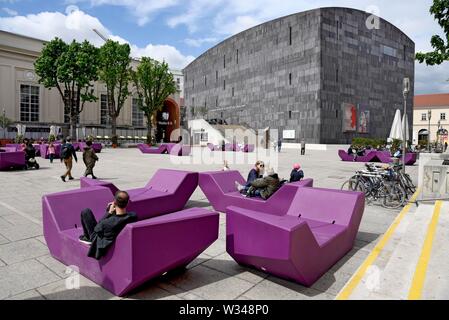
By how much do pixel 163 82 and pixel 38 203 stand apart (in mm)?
36273

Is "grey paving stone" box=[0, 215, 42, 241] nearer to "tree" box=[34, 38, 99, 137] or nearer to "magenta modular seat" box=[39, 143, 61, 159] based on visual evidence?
"magenta modular seat" box=[39, 143, 61, 159]

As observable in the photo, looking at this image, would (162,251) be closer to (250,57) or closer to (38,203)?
(38,203)

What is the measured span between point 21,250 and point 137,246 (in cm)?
300

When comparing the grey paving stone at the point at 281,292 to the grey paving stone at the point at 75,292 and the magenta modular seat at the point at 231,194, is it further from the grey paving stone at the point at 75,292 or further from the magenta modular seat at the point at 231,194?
the magenta modular seat at the point at 231,194

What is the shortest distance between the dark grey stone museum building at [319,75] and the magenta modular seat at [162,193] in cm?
4484

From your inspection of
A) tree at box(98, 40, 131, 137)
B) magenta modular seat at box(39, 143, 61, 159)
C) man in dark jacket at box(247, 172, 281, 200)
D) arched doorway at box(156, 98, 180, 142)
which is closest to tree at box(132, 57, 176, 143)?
tree at box(98, 40, 131, 137)

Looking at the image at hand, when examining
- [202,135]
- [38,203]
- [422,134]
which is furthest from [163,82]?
[422,134]

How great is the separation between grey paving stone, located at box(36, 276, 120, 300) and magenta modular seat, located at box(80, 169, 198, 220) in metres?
2.77

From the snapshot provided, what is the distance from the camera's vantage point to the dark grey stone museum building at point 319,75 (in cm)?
5084

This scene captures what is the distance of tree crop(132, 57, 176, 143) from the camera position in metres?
41.4

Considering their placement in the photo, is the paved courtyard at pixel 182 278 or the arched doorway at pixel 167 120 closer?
the paved courtyard at pixel 182 278

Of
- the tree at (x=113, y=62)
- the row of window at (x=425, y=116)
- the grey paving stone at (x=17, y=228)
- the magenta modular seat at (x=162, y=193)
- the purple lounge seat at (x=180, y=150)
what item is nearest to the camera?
the grey paving stone at (x=17, y=228)

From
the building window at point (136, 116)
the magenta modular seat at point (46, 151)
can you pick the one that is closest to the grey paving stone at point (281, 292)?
the magenta modular seat at point (46, 151)

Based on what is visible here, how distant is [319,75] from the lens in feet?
164
